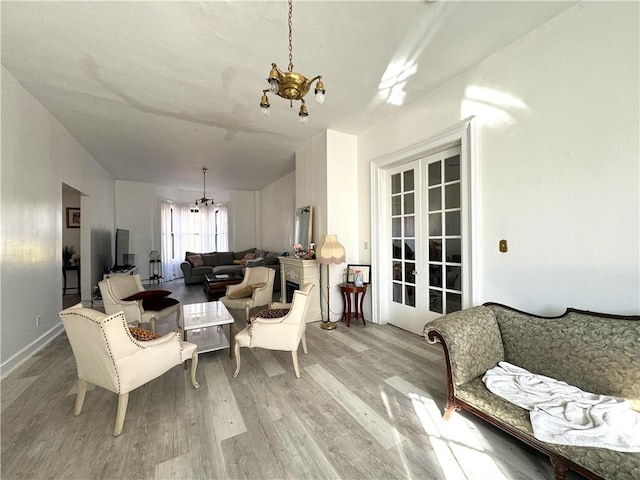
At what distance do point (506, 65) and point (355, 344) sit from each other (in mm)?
3311

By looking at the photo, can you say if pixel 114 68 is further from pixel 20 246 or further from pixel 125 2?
pixel 20 246

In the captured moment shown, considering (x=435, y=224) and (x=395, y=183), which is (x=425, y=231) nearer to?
(x=435, y=224)

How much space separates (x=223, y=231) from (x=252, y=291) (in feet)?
19.0

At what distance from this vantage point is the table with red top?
3803mm

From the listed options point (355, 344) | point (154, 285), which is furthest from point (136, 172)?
point (355, 344)

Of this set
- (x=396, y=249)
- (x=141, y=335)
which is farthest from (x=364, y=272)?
(x=141, y=335)

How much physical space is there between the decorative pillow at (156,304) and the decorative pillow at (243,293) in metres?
0.78

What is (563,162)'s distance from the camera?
200 cm

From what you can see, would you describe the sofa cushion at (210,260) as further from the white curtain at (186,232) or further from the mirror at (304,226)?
the mirror at (304,226)

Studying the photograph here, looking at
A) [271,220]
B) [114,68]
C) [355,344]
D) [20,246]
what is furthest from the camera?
[271,220]

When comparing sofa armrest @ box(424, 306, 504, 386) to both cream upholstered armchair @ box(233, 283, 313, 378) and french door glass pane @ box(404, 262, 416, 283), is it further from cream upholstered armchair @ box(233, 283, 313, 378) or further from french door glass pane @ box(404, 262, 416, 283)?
french door glass pane @ box(404, 262, 416, 283)

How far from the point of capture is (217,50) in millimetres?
2273

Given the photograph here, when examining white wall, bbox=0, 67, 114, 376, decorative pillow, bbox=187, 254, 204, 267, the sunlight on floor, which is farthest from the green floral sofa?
decorative pillow, bbox=187, 254, 204, 267

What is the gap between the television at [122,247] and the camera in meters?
6.62
